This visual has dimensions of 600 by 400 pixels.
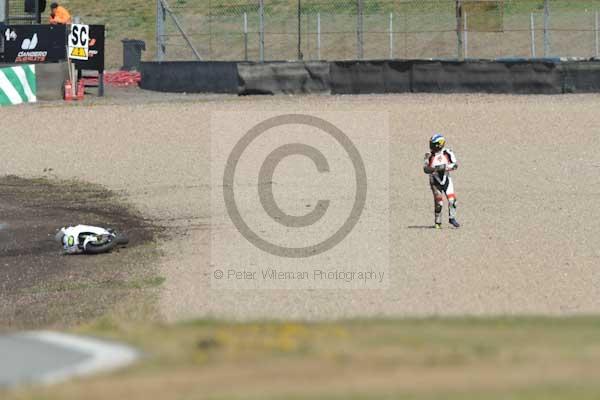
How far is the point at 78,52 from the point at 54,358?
85.0 feet

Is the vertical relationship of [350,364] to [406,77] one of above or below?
below

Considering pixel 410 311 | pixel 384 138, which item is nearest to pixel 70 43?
pixel 384 138

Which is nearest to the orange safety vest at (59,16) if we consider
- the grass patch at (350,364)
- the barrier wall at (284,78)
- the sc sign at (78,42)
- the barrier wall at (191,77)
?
the sc sign at (78,42)

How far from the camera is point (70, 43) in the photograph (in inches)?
1244

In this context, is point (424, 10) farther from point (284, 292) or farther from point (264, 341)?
point (264, 341)

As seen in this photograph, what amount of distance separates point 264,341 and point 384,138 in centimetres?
1906

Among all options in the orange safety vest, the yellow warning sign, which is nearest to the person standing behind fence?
the orange safety vest

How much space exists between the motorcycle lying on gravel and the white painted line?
929 centimetres

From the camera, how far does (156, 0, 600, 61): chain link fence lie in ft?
120

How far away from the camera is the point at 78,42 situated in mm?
31812

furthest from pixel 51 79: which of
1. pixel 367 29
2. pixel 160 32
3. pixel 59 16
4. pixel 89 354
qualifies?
pixel 89 354

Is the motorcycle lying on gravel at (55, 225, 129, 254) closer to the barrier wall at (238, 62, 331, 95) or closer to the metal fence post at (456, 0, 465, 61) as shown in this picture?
the barrier wall at (238, 62, 331, 95)

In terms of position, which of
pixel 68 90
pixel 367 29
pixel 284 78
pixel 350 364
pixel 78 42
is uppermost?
pixel 367 29

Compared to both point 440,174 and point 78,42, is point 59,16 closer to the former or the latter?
point 78,42
